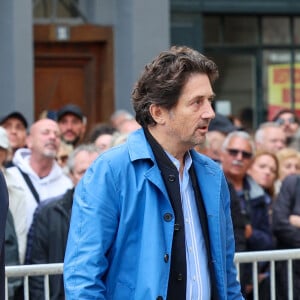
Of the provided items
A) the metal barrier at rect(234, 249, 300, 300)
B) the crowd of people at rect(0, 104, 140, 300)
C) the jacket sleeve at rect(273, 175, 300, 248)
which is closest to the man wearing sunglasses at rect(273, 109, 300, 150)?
the crowd of people at rect(0, 104, 140, 300)

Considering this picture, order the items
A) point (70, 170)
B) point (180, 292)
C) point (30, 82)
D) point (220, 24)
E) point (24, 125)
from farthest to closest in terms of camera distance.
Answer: point (220, 24)
point (30, 82)
point (24, 125)
point (70, 170)
point (180, 292)

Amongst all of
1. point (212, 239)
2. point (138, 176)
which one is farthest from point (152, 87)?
point (212, 239)

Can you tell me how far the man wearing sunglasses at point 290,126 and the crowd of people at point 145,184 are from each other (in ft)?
0.04

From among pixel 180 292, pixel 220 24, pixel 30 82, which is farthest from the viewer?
pixel 220 24

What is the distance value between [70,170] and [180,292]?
3682 mm

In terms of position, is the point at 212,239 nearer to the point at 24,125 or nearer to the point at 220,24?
the point at 24,125

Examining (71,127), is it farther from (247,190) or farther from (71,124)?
(247,190)

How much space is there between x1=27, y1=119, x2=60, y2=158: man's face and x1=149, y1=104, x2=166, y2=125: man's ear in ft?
13.1

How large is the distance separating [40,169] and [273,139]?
9.81 feet

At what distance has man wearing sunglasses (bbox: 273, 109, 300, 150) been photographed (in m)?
10.8

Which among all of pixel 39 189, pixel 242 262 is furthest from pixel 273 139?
pixel 242 262

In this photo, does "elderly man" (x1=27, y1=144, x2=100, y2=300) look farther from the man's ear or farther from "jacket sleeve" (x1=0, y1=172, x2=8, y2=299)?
the man's ear

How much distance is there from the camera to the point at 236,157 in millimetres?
8117

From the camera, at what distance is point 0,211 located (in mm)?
4289
